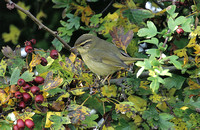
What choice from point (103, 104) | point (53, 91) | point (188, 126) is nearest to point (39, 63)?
point (53, 91)

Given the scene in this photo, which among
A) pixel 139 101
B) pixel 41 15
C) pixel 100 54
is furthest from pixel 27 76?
pixel 41 15

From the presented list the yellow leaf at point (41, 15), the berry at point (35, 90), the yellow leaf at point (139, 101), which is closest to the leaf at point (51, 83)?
the berry at point (35, 90)

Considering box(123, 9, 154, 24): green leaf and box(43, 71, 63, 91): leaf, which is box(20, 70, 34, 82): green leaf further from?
box(123, 9, 154, 24): green leaf

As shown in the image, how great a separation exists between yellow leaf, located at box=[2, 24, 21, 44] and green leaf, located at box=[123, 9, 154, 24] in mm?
1334

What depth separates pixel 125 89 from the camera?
7.04ft

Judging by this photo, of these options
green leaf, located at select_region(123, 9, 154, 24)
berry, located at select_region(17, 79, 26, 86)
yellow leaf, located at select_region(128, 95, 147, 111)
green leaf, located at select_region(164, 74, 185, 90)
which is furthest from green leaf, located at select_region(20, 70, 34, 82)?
green leaf, located at select_region(123, 9, 154, 24)

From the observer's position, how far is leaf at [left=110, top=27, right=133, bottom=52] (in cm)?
231

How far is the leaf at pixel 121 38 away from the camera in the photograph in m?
2.31

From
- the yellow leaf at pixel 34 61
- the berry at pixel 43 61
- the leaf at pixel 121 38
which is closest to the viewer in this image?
the yellow leaf at pixel 34 61

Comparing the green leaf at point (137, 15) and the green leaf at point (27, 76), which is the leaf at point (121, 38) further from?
the green leaf at point (27, 76)

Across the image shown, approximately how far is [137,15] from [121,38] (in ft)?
1.56

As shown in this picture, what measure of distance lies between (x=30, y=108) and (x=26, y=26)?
179cm

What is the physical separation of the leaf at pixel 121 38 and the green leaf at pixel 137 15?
0.39 metres

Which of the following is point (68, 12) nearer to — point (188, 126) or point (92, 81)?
point (92, 81)
